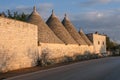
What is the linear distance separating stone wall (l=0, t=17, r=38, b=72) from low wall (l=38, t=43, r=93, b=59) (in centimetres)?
326

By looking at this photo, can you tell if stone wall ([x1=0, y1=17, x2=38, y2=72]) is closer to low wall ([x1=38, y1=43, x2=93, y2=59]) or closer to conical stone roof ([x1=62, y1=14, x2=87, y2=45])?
low wall ([x1=38, y1=43, x2=93, y2=59])

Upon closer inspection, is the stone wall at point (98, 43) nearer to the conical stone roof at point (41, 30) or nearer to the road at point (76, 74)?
the conical stone roof at point (41, 30)

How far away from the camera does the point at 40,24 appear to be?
139 ft

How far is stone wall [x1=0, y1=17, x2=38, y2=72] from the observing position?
26.8 m

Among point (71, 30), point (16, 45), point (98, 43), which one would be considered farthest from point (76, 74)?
point (98, 43)

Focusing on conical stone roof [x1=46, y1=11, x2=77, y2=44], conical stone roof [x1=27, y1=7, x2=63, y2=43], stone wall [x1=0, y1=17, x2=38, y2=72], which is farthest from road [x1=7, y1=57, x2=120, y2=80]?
conical stone roof [x1=46, y1=11, x2=77, y2=44]

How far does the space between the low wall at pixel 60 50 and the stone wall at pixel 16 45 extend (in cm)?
326

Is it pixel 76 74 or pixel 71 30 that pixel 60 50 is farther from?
pixel 76 74

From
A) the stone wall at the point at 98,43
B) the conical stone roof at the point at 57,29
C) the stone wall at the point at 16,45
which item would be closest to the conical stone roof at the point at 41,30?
the stone wall at the point at 16,45

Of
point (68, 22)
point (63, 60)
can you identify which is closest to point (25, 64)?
point (63, 60)

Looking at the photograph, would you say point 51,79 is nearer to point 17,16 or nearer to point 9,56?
point 9,56

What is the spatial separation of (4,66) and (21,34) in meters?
5.14

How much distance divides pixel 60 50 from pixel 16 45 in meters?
16.3

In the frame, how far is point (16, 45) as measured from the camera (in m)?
29.4
